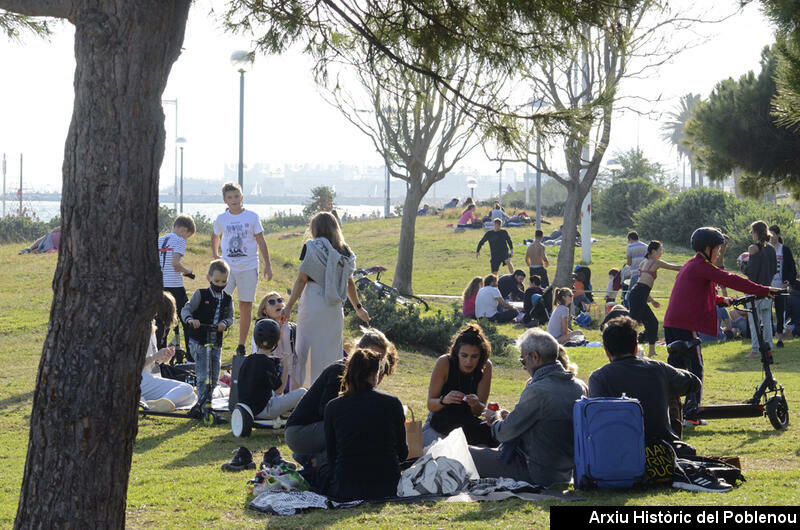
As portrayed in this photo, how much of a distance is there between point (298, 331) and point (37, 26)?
346 centimetres

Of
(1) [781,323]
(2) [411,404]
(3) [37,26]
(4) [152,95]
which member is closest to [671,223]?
(1) [781,323]

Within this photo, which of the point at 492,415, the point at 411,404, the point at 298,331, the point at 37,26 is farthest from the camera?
the point at 411,404

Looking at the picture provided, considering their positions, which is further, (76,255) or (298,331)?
(298,331)

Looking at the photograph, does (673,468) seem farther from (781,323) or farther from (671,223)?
(671,223)

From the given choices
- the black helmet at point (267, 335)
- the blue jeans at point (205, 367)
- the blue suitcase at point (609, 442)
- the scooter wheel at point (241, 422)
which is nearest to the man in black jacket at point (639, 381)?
the blue suitcase at point (609, 442)

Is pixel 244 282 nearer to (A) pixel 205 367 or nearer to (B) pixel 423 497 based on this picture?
(A) pixel 205 367

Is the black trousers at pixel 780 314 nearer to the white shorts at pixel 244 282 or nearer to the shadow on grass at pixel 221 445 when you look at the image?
the white shorts at pixel 244 282

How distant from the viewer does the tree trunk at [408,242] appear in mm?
25625

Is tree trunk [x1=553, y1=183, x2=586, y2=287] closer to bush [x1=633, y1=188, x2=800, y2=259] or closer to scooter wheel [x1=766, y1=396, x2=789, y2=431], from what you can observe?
bush [x1=633, y1=188, x2=800, y2=259]

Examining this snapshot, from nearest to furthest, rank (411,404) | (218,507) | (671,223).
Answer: (218,507), (411,404), (671,223)

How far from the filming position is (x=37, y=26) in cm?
829

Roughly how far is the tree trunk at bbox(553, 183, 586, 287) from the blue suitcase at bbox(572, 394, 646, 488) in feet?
65.5

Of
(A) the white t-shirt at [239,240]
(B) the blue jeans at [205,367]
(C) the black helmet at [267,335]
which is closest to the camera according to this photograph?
(C) the black helmet at [267,335]

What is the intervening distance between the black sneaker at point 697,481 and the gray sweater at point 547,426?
2.25 ft
